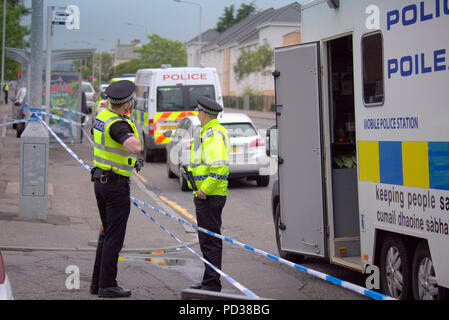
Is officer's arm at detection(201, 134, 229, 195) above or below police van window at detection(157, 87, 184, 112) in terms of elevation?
below

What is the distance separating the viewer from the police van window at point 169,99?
69.6 feet

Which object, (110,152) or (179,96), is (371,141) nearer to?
(110,152)

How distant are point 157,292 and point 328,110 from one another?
2684 mm

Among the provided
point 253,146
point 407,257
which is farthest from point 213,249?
point 253,146

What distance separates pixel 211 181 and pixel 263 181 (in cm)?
972

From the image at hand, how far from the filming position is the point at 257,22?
86500mm

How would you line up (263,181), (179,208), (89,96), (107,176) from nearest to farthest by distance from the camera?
(107,176), (179,208), (263,181), (89,96)

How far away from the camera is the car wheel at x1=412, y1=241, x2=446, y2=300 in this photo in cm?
563

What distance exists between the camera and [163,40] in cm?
10806

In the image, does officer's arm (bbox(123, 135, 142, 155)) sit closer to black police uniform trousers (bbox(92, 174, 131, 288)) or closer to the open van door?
black police uniform trousers (bbox(92, 174, 131, 288))

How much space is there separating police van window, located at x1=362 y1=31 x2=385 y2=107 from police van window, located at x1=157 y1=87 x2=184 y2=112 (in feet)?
48.4

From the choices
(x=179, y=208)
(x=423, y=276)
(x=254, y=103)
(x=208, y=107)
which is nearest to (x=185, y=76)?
(x=179, y=208)

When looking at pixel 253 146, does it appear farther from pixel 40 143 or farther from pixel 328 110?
Answer: pixel 328 110

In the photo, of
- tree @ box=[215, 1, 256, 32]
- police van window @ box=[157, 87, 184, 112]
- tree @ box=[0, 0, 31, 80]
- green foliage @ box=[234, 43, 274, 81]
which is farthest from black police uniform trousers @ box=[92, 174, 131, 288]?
tree @ box=[215, 1, 256, 32]
